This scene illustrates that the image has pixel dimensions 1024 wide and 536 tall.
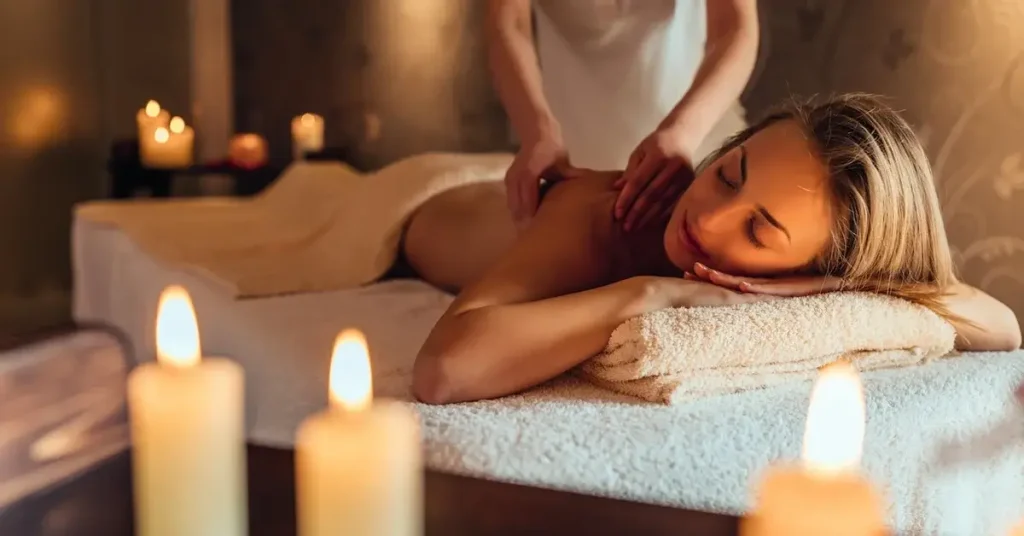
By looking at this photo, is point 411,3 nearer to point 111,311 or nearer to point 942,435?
point 111,311

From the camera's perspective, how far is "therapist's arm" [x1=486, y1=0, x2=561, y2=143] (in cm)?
Result: 138

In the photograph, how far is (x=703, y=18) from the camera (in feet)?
5.50

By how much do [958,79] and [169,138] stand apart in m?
2.17

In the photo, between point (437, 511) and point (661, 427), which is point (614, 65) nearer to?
point (661, 427)

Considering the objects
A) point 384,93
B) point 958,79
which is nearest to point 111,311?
point 384,93

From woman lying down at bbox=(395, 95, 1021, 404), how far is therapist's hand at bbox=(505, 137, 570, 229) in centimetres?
10

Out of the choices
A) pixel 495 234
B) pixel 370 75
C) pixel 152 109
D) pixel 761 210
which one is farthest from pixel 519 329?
pixel 152 109

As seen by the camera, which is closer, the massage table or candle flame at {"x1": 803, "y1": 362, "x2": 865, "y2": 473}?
candle flame at {"x1": 803, "y1": 362, "x2": 865, "y2": 473}

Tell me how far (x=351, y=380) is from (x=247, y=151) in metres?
2.50

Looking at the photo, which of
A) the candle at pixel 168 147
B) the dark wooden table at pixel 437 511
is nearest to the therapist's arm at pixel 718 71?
the dark wooden table at pixel 437 511

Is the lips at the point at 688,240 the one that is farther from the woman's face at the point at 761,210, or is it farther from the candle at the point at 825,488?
the candle at the point at 825,488

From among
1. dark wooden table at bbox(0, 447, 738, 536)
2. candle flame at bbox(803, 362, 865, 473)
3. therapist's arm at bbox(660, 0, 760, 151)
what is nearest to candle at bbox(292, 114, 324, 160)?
therapist's arm at bbox(660, 0, 760, 151)

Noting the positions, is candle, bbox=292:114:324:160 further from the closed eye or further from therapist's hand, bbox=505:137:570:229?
the closed eye

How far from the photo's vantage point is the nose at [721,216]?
39.5 inches
